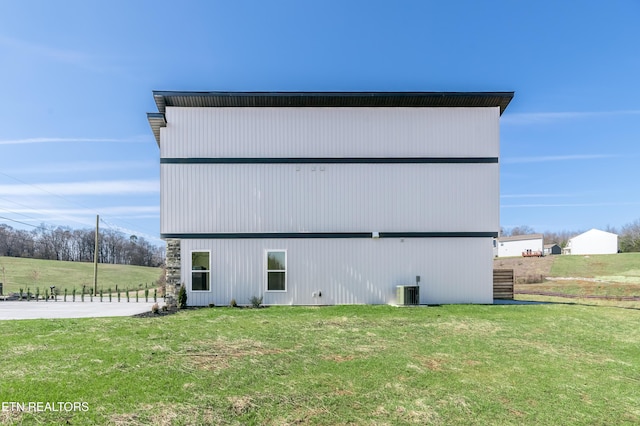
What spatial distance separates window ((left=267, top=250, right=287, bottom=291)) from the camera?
1517 centimetres

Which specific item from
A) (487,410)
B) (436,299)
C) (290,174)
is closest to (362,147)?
(290,174)

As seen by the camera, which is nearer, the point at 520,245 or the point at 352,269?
the point at 352,269

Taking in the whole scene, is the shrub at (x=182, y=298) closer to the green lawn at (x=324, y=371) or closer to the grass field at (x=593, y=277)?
the green lawn at (x=324, y=371)

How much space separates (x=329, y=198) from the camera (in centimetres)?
1562

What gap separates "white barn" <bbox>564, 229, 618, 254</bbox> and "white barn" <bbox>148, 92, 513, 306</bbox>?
228 ft

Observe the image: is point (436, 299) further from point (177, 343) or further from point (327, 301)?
point (177, 343)

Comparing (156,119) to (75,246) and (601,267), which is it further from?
(75,246)

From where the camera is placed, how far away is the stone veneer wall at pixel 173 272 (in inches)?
589

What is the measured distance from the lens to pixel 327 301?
15172 millimetres

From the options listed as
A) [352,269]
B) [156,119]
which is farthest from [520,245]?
[156,119]

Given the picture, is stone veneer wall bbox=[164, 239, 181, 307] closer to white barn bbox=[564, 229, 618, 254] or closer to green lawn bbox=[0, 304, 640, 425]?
green lawn bbox=[0, 304, 640, 425]

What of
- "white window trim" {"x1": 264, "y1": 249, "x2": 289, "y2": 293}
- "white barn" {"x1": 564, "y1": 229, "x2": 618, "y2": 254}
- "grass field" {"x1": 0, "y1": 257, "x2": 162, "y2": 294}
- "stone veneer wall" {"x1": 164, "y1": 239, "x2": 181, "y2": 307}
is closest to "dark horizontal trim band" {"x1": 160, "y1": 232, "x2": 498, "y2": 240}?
"stone veneer wall" {"x1": 164, "y1": 239, "x2": 181, "y2": 307}

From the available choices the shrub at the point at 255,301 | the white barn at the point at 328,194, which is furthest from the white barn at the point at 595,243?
the shrub at the point at 255,301

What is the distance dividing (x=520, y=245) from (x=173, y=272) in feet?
230
